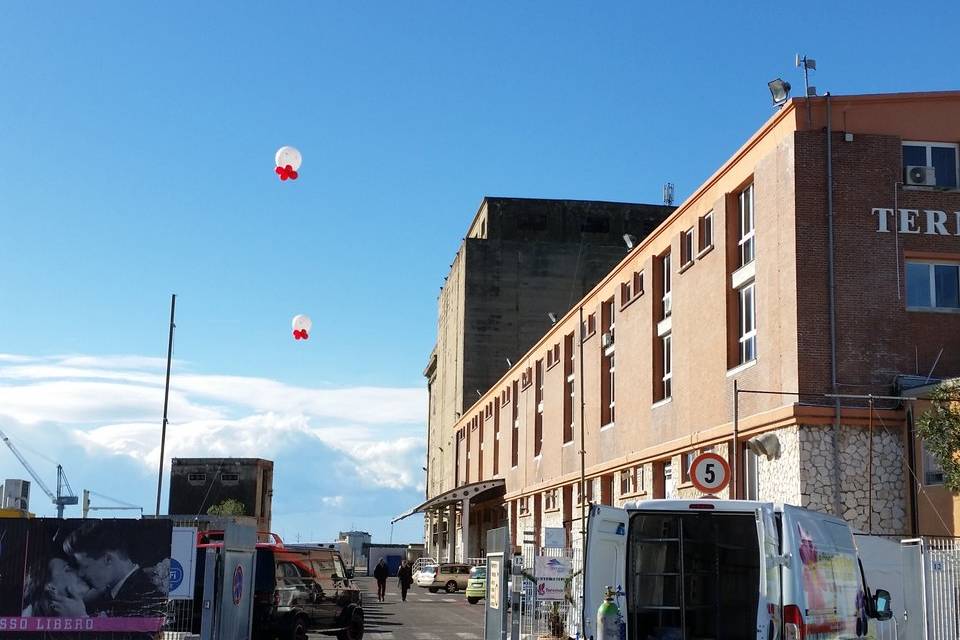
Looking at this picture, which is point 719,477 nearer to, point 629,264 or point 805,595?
point 805,595

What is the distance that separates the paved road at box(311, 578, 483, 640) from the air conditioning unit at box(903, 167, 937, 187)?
13.8 metres

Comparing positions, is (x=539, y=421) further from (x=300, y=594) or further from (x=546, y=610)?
(x=300, y=594)

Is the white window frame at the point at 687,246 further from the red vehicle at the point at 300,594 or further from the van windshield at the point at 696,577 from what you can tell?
the van windshield at the point at 696,577

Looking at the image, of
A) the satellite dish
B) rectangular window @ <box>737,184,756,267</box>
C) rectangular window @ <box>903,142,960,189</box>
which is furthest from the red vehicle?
rectangular window @ <box>903,142,960,189</box>

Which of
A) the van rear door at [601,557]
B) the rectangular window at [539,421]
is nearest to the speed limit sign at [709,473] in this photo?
the van rear door at [601,557]

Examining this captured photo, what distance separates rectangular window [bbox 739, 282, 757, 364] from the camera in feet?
91.2

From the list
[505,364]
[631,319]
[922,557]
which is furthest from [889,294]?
[505,364]

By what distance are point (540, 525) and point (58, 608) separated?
41.2 m

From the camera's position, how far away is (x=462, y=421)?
261 ft

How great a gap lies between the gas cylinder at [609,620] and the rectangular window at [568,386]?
3641 cm

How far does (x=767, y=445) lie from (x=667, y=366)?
902 centimetres

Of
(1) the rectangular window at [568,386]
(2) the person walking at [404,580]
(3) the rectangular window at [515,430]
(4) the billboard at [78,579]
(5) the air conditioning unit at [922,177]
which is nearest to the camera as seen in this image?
(4) the billboard at [78,579]

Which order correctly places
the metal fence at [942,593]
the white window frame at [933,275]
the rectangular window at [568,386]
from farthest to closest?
the rectangular window at [568,386], the white window frame at [933,275], the metal fence at [942,593]

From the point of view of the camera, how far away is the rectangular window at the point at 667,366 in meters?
34.3
